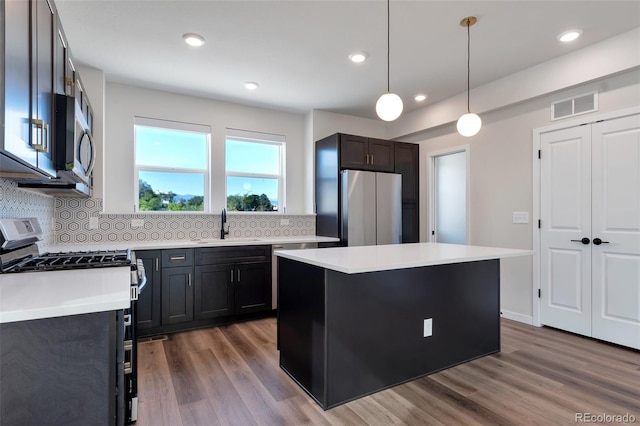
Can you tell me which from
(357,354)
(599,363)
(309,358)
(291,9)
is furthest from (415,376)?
(291,9)

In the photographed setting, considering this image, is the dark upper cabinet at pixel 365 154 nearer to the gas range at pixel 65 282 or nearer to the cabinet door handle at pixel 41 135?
the gas range at pixel 65 282

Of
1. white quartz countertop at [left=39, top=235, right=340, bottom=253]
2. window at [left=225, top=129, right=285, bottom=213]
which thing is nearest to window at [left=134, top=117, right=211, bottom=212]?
window at [left=225, top=129, right=285, bottom=213]

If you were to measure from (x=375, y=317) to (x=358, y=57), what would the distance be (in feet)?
8.01

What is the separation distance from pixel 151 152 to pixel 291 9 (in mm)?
2519

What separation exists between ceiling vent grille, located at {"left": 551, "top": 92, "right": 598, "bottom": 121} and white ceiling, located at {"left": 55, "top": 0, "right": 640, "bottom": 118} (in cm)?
47

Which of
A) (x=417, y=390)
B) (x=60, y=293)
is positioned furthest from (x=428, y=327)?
(x=60, y=293)

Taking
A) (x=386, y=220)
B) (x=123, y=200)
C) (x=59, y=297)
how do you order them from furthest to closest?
1. (x=386, y=220)
2. (x=123, y=200)
3. (x=59, y=297)

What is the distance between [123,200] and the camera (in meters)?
3.86

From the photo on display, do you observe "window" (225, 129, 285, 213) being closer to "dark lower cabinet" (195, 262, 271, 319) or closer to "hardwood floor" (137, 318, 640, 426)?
"dark lower cabinet" (195, 262, 271, 319)

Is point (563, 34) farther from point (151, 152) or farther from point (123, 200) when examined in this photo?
point (123, 200)

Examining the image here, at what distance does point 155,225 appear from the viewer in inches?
152

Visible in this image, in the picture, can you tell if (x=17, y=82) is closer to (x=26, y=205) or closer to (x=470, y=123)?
(x=26, y=205)

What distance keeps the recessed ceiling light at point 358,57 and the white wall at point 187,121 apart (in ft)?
5.91

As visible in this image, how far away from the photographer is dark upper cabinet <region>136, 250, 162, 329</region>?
325cm
